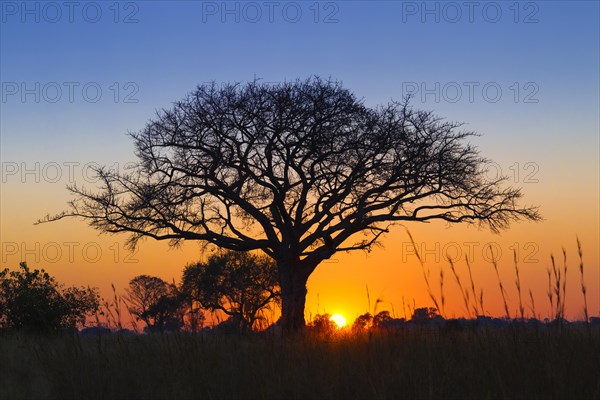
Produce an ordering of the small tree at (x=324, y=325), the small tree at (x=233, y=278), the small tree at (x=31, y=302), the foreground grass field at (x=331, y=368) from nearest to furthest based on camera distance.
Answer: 1. the foreground grass field at (x=331, y=368)
2. the small tree at (x=324, y=325)
3. the small tree at (x=31, y=302)
4. the small tree at (x=233, y=278)

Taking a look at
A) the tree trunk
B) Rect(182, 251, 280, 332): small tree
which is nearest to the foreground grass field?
the tree trunk

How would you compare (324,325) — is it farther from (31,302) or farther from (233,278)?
(233,278)

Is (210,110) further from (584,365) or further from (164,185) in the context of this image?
(584,365)

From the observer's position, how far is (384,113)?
23.7 m

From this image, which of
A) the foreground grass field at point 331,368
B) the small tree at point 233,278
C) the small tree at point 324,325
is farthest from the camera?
the small tree at point 233,278

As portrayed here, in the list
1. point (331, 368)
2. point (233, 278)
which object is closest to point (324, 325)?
point (331, 368)

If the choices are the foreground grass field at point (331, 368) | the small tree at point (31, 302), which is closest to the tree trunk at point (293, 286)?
the small tree at point (31, 302)

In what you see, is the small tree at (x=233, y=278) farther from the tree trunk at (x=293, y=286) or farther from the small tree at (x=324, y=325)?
the small tree at (x=324, y=325)

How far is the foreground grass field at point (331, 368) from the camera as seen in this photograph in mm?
6207

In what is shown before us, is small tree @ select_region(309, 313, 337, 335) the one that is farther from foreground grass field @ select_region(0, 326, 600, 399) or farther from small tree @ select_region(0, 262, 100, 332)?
small tree @ select_region(0, 262, 100, 332)

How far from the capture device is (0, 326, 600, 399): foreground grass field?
6.21 m

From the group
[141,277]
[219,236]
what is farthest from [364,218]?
[141,277]

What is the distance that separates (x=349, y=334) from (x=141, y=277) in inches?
1931

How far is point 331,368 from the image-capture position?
708 centimetres
